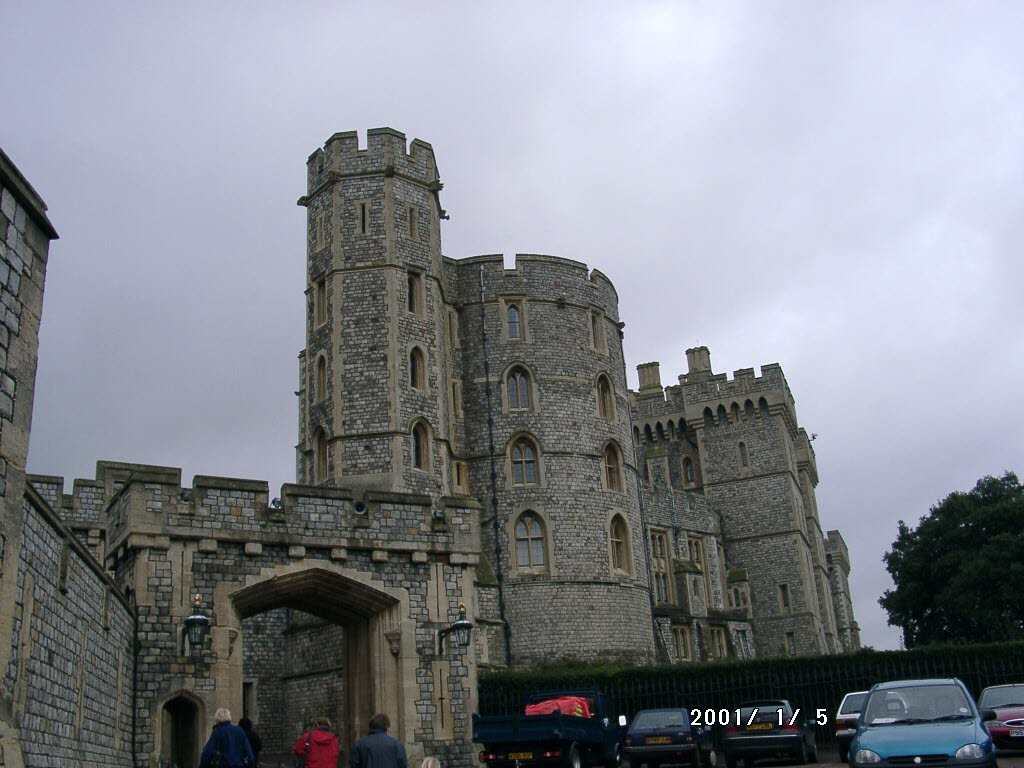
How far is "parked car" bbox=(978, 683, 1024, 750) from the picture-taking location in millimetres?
15758

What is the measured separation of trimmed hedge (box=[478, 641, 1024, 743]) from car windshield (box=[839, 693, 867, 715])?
15.3 ft

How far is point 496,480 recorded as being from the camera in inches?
1223

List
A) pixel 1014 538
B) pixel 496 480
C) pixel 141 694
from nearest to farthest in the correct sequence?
1. pixel 141 694
2. pixel 496 480
3. pixel 1014 538

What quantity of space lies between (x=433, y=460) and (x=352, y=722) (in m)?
9.86

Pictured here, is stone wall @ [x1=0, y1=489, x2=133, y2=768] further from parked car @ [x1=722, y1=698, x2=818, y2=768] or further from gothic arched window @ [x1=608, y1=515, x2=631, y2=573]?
gothic arched window @ [x1=608, y1=515, x2=631, y2=573]

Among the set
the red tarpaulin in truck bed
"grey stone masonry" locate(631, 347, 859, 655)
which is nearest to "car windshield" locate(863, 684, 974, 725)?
the red tarpaulin in truck bed

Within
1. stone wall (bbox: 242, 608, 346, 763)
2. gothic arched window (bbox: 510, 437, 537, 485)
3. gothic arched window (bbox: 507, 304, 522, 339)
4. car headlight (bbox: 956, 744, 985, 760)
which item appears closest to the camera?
car headlight (bbox: 956, 744, 985, 760)

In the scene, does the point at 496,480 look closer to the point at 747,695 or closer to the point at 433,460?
the point at 433,460

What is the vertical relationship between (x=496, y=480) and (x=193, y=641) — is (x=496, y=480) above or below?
above

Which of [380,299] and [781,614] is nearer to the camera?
[380,299]

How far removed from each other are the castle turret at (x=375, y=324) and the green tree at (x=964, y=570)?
79.8 feet

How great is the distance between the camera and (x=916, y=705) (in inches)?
440

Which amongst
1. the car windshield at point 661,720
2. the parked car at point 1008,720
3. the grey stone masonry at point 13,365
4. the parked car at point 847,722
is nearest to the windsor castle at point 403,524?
the grey stone masonry at point 13,365

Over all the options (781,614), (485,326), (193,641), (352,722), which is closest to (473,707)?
(352,722)
